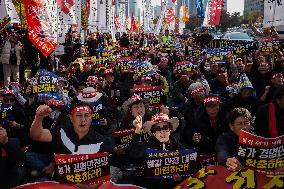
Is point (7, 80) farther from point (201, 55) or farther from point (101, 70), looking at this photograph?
point (201, 55)

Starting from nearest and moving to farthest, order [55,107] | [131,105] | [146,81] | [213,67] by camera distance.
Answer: [131,105] → [55,107] → [146,81] → [213,67]

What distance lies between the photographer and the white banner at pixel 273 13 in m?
7.54

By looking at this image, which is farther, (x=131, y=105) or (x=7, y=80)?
(x=7, y=80)

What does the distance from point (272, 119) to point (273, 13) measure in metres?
3.24

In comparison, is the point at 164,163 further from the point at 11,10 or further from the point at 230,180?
the point at 11,10

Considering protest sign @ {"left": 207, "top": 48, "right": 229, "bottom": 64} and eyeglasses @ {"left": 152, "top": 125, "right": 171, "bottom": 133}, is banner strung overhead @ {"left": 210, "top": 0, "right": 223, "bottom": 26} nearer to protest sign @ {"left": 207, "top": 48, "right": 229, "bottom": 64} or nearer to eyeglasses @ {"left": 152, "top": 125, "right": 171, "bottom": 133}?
protest sign @ {"left": 207, "top": 48, "right": 229, "bottom": 64}

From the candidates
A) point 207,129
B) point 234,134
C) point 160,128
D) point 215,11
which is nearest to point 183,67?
point 207,129

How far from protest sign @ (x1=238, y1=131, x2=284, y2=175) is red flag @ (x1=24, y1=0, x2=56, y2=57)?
204 inches

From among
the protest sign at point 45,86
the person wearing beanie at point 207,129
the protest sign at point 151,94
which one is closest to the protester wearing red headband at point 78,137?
the person wearing beanie at point 207,129

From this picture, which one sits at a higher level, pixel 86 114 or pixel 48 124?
pixel 86 114

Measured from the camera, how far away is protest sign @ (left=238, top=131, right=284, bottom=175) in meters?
3.93

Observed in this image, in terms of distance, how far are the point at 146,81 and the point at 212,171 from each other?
Answer: 18.9ft

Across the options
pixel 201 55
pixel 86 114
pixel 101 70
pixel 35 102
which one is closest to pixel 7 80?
pixel 101 70

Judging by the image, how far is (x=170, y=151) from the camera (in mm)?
4703
